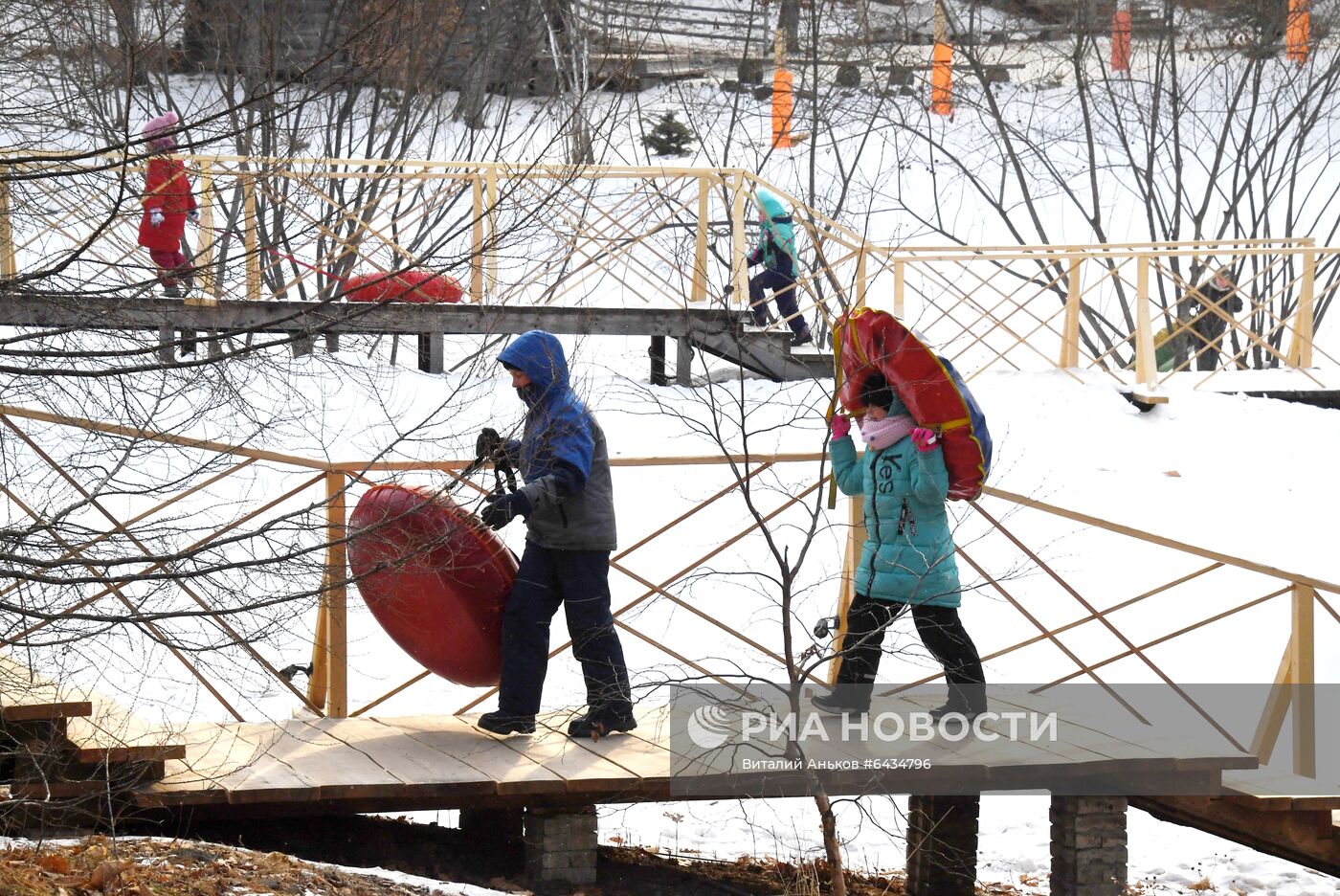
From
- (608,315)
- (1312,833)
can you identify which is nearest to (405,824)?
(1312,833)

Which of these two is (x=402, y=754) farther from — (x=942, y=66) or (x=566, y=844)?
(x=942, y=66)

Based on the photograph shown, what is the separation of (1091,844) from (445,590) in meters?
2.21

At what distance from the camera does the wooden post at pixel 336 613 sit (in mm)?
3793

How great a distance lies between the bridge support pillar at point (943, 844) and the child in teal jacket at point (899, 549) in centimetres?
46

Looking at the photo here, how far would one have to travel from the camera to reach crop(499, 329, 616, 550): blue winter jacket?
451 cm

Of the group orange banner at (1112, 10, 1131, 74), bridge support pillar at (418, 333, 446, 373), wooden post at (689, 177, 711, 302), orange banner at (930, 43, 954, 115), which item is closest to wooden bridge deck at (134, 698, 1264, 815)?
wooden post at (689, 177, 711, 302)

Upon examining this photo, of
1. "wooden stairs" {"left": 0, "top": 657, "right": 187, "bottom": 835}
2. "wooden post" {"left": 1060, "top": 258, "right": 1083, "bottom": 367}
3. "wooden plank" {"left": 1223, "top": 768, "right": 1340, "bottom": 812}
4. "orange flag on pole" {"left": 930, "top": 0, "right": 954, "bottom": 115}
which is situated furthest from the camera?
"orange flag on pole" {"left": 930, "top": 0, "right": 954, "bottom": 115}

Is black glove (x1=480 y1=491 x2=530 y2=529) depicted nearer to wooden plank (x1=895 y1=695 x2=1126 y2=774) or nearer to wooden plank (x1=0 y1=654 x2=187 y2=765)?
wooden plank (x1=0 y1=654 x2=187 y2=765)

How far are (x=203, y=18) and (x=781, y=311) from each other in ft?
15.4

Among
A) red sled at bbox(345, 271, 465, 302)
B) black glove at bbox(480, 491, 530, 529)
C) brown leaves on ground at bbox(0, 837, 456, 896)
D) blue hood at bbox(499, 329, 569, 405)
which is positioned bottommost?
brown leaves on ground at bbox(0, 837, 456, 896)

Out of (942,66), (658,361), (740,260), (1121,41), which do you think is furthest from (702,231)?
(1121,41)

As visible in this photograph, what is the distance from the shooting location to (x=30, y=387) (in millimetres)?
3459

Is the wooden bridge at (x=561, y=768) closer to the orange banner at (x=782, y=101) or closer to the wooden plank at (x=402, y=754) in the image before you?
the wooden plank at (x=402, y=754)

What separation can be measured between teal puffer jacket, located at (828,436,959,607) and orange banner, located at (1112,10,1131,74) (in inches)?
435
